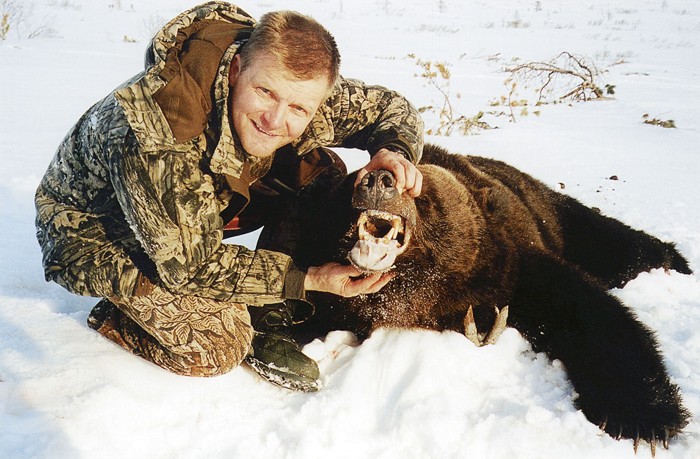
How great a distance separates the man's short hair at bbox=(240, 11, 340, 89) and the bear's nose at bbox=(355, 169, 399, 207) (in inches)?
18.9

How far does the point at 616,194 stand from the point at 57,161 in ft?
16.3

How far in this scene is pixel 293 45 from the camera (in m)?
2.49

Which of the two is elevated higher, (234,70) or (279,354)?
(234,70)

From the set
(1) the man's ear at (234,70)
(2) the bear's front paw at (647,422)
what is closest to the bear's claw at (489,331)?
(2) the bear's front paw at (647,422)

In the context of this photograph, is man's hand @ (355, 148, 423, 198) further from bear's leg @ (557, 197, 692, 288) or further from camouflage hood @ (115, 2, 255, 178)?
bear's leg @ (557, 197, 692, 288)

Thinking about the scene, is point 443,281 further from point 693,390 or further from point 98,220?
point 98,220

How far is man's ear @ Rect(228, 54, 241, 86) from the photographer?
262cm

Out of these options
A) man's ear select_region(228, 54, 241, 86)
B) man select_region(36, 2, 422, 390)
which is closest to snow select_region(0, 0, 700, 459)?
man select_region(36, 2, 422, 390)

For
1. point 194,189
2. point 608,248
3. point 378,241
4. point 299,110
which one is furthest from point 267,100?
point 608,248

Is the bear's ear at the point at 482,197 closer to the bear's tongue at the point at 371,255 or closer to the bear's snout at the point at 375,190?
the bear's snout at the point at 375,190

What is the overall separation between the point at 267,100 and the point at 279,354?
1.25m

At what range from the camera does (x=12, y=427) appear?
2.31m

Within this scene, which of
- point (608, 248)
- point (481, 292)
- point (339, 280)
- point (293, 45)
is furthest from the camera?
point (608, 248)

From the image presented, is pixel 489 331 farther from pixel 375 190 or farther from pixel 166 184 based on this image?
pixel 166 184
